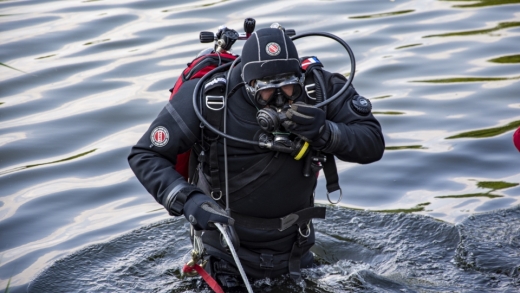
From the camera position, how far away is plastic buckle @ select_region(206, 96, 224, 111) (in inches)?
147

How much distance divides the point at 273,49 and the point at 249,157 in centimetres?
A: 59

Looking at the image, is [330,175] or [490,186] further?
[490,186]

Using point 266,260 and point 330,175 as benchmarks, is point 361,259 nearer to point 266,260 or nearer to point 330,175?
point 266,260

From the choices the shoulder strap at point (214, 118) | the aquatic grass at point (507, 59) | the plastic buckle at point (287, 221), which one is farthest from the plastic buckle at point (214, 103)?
the aquatic grass at point (507, 59)

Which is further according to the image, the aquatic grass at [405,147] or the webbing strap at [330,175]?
the aquatic grass at [405,147]

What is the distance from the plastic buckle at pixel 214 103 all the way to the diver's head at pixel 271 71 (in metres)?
0.16

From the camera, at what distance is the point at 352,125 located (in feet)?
12.7

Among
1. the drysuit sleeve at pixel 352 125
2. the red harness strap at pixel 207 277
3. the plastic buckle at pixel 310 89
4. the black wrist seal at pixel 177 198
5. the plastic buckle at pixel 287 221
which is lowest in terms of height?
the red harness strap at pixel 207 277

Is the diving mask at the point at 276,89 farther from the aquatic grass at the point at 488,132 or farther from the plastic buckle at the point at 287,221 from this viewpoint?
the aquatic grass at the point at 488,132

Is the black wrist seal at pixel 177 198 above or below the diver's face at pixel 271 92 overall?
below

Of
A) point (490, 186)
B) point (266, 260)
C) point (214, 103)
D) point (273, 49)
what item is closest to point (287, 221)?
point (266, 260)

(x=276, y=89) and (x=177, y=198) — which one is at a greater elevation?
(x=276, y=89)

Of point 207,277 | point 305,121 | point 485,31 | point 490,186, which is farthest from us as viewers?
point 485,31

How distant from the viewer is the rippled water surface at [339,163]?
4684 millimetres
